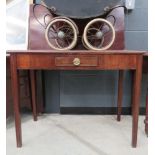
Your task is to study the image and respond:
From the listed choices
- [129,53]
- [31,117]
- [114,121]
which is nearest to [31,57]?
[129,53]

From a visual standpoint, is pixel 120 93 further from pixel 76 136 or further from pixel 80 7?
pixel 80 7

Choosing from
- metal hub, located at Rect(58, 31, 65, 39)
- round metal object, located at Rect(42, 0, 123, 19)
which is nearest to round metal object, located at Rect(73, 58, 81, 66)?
metal hub, located at Rect(58, 31, 65, 39)

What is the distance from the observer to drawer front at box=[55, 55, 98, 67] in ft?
4.07

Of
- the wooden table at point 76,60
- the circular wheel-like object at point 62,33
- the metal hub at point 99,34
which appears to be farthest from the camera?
the metal hub at point 99,34

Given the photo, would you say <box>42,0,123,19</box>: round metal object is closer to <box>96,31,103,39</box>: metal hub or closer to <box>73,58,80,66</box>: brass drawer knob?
<box>96,31,103,39</box>: metal hub

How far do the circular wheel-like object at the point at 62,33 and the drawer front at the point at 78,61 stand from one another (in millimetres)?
138

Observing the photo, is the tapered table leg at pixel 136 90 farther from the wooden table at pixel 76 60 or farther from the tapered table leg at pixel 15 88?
the tapered table leg at pixel 15 88

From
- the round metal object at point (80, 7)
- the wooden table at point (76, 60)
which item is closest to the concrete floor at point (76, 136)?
the wooden table at point (76, 60)

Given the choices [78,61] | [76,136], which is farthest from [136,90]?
[76,136]

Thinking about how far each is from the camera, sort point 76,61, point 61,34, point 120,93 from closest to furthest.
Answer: point 76,61
point 61,34
point 120,93

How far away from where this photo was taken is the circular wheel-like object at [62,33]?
136 cm

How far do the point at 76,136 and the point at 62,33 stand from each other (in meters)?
0.70

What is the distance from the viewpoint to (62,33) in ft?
4.73

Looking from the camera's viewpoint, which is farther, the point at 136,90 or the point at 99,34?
the point at 99,34
